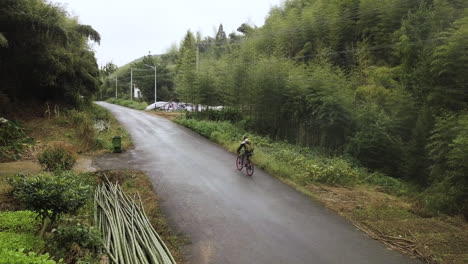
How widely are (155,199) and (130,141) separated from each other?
308 inches

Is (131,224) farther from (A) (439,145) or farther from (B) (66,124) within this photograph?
(B) (66,124)

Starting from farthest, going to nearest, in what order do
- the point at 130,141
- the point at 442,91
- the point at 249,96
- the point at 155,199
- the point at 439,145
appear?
the point at 249,96, the point at 130,141, the point at 442,91, the point at 439,145, the point at 155,199

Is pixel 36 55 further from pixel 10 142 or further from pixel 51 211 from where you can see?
pixel 51 211

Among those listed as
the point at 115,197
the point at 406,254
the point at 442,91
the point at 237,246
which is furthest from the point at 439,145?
the point at 115,197

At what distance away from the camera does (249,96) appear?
16.1m

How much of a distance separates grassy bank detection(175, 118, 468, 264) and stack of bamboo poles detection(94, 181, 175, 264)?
3.79m

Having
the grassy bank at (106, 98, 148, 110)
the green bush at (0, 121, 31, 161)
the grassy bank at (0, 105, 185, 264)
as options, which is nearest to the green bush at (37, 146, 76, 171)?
the grassy bank at (0, 105, 185, 264)

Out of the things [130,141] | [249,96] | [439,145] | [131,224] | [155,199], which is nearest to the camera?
[131,224]

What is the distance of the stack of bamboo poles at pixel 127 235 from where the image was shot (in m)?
3.67

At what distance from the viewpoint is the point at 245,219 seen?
6172mm

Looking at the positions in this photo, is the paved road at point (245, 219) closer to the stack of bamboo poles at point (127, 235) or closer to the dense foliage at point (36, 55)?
the stack of bamboo poles at point (127, 235)

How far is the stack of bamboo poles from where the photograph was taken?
3674 mm

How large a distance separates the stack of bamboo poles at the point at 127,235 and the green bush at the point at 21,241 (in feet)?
2.33

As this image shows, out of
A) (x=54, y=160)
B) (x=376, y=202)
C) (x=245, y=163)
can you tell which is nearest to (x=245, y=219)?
(x=376, y=202)
